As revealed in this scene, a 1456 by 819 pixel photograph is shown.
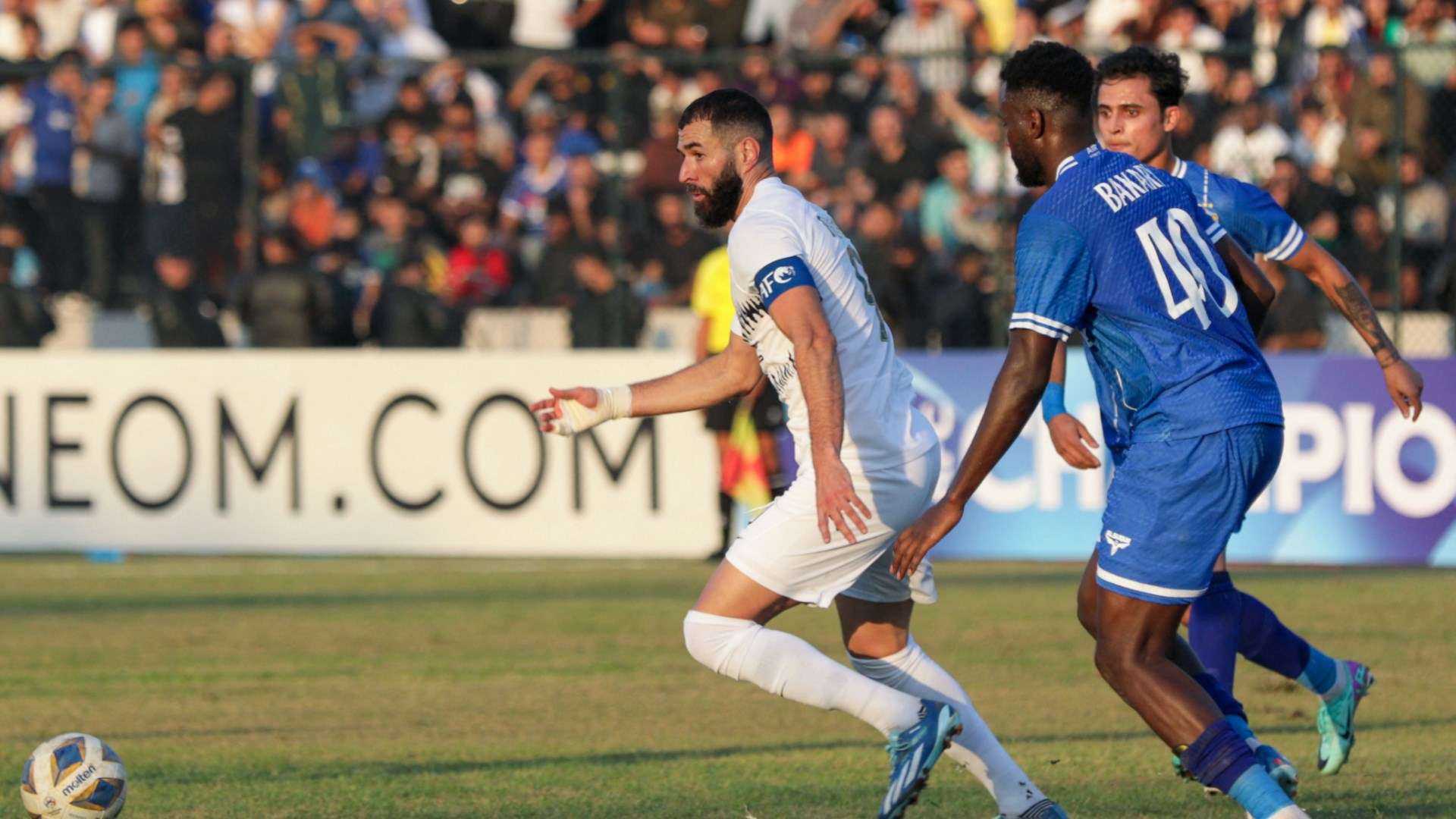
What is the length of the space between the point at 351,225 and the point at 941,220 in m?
4.70

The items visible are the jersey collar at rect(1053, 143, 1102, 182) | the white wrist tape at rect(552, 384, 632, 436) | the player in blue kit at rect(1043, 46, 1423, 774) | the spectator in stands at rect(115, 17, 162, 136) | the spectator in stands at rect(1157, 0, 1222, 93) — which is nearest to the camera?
the jersey collar at rect(1053, 143, 1102, 182)

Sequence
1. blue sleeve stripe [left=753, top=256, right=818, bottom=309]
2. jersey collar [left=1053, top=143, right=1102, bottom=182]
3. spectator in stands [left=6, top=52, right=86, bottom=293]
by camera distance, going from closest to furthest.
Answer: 1. jersey collar [left=1053, top=143, right=1102, bottom=182]
2. blue sleeve stripe [left=753, top=256, right=818, bottom=309]
3. spectator in stands [left=6, top=52, right=86, bottom=293]

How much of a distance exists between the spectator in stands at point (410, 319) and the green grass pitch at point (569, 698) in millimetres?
2361

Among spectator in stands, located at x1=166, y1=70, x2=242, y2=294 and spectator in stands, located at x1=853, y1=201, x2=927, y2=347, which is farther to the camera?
spectator in stands, located at x1=166, y1=70, x2=242, y2=294

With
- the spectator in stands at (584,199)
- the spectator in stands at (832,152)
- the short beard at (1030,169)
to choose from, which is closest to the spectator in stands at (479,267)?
the spectator in stands at (584,199)

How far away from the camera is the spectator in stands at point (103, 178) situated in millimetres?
17562

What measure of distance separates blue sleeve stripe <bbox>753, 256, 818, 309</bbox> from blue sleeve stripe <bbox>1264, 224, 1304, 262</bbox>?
187 centimetres

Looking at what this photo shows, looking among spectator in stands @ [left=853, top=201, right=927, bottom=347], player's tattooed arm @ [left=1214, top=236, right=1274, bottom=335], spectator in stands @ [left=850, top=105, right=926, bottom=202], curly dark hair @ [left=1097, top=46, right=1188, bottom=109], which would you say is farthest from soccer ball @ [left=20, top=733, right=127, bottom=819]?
spectator in stands @ [left=850, top=105, right=926, bottom=202]

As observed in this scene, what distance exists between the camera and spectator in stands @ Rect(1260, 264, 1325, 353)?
15.1 meters

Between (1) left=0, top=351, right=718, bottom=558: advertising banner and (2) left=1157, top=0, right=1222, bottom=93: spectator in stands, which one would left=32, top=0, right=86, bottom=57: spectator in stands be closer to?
(1) left=0, top=351, right=718, bottom=558: advertising banner

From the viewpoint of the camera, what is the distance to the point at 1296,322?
1518 centimetres

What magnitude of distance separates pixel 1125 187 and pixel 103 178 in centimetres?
1336

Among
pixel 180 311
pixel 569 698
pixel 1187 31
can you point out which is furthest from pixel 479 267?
pixel 569 698

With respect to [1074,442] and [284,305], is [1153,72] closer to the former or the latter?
[1074,442]
